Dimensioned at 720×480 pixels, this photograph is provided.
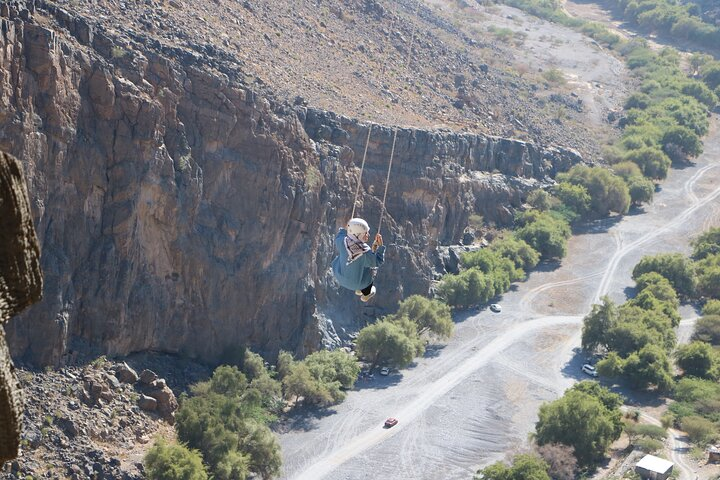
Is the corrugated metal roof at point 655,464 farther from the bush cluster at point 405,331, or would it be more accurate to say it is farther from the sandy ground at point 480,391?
the bush cluster at point 405,331

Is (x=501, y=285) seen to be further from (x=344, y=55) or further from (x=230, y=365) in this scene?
(x=230, y=365)

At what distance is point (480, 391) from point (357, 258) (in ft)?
160

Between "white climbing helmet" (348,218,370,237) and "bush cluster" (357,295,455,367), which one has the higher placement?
"white climbing helmet" (348,218,370,237)

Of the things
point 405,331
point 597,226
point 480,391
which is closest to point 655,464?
point 480,391

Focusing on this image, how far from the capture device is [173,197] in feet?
219

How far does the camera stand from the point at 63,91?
5928 cm

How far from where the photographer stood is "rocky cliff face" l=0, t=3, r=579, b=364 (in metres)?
58.3

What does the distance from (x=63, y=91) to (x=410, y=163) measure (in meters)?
38.0

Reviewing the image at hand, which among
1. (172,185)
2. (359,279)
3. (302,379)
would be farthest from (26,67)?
(359,279)

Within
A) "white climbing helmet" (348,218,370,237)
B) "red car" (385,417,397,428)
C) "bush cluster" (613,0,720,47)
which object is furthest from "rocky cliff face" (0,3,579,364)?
"bush cluster" (613,0,720,47)

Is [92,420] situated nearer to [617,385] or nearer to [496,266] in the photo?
[617,385]

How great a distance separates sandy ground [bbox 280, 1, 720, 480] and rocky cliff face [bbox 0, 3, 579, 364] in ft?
22.4

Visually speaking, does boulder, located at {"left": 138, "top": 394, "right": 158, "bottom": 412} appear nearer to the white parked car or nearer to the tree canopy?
the tree canopy

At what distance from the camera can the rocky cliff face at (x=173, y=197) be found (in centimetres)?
5828
